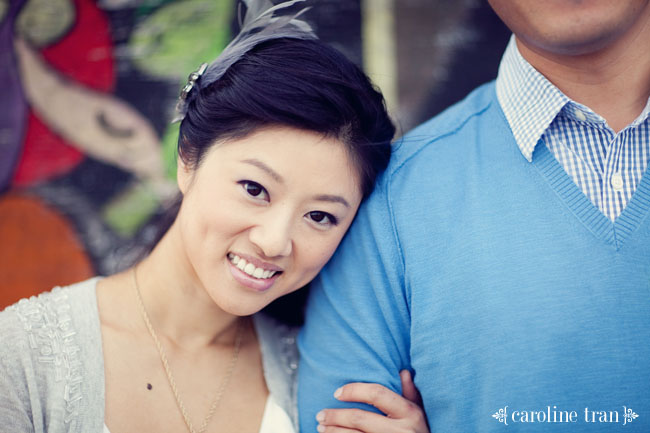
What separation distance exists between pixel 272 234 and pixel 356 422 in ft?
1.94

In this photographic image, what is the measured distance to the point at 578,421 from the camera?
53.3 inches

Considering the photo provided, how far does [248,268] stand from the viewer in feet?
5.33

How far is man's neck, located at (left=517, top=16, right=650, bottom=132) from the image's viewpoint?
156 centimetres

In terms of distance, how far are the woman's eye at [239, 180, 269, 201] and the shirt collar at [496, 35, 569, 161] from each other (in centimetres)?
77

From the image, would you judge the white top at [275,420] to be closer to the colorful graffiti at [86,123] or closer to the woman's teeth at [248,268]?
the woman's teeth at [248,268]

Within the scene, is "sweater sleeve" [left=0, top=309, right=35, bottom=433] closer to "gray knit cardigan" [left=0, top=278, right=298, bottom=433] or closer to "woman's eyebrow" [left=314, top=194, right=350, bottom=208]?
"gray knit cardigan" [left=0, top=278, right=298, bottom=433]

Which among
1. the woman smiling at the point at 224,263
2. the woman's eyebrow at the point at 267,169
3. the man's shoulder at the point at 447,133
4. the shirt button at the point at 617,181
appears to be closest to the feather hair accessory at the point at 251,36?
the woman smiling at the point at 224,263

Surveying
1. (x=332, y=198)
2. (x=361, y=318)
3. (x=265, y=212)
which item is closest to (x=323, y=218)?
(x=332, y=198)

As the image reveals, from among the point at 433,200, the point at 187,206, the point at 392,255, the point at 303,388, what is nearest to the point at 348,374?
the point at 303,388

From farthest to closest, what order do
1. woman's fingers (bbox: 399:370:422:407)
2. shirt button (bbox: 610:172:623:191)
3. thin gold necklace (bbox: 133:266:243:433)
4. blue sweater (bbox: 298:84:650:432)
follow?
thin gold necklace (bbox: 133:266:243:433)
woman's fingers (bbox: 399:370:422:407)
shirt button (bbox: 610:172:623:191)
blue sweater (bbox: 298:84:650:432)

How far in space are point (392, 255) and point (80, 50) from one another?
2221 mm

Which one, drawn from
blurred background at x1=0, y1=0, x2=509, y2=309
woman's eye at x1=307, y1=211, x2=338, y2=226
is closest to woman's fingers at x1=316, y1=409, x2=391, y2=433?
woman's eye at x1=307, y1=211, x2=338, y2=226

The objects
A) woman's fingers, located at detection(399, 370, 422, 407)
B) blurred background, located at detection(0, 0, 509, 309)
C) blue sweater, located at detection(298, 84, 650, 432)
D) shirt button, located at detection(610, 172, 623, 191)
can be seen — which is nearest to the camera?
blue sweater, located at detection(298, 84, 650, 432)

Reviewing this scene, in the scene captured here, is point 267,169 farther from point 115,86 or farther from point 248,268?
point 115,86
